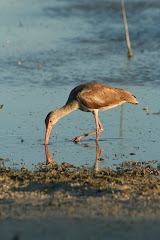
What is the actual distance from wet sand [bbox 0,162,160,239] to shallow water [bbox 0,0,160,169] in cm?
96

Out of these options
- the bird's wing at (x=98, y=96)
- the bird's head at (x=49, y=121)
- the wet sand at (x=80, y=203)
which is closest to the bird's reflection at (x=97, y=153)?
the bird's head at (x=49, y=121)

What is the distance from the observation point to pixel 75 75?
50.5 feet

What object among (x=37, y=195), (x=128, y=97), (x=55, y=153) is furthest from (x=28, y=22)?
(x=37, y=195)

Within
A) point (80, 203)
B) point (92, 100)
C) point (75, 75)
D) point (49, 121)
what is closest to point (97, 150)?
point (49, 121)

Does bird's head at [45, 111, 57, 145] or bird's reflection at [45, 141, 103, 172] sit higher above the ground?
bird's head at [45, 111, 57, 145]

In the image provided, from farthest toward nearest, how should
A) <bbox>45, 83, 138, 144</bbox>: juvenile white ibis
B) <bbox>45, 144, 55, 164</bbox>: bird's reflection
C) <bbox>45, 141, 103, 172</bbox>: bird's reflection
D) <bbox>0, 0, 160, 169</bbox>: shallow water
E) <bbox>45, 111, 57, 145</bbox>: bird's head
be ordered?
<bbox>45, 83, 138, 144</bbox>: juvenile white ibis
<bbox>45, 111, 57, 145</bbox>: bird's head
<bbox>0, 0, 160, 169</bbox>: shallow water
<bbox>45, 144, 55, 164</bbox>: bird's reflection
<bbox>45, 141, 103, 172</bbox>: bird's reflection

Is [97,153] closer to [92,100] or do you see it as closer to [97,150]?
[97,150]

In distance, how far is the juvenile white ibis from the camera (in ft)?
32.8

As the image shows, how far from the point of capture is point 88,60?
57.6ft

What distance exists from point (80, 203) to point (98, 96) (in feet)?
14.9

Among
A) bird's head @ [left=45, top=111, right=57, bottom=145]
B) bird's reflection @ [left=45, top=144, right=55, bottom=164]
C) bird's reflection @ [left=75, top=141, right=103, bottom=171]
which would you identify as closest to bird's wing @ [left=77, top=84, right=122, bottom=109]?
bird's head @ [left=45, top=111, right=57, bottom=145]

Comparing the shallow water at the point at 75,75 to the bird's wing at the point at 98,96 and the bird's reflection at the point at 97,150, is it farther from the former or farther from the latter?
the bird's wing at the point at 98,96

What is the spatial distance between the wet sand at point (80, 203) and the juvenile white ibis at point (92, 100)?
243 centimetres

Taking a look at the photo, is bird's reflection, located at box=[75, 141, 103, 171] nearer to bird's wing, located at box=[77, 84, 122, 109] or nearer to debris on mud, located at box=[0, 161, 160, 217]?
debris on mud, located at box=[0, 161, 160, 217]
